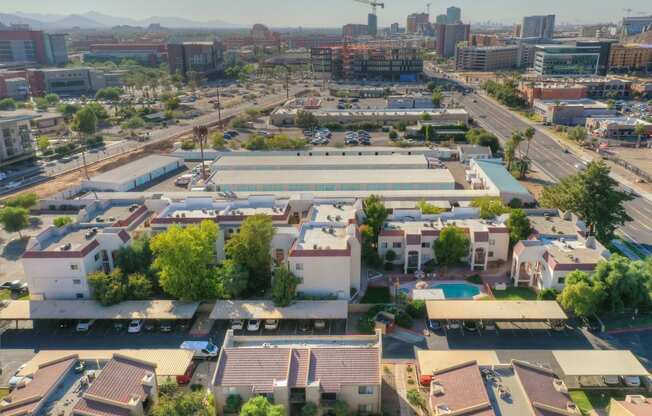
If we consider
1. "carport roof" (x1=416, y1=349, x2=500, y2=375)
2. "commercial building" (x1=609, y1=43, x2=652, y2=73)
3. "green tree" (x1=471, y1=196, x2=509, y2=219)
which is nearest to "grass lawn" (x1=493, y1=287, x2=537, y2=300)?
"green tree" (x1=471, y1=196, x2=509, y2=219)

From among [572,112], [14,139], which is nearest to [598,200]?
[572,112]

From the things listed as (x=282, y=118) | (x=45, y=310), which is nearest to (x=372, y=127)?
(x=282, y=118)

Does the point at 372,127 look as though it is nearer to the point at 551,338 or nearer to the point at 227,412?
the point at 551,338

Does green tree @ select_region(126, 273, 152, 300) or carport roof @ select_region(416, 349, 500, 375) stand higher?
green tree @ select_region(126, 273, 152, 300)

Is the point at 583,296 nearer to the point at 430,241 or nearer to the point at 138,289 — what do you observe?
the point at 430,241

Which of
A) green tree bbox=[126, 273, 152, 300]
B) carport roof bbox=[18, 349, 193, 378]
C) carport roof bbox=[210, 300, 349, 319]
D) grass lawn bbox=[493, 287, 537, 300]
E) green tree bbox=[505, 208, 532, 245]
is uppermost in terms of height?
green tree bbox=[505, 208, 532, 245]

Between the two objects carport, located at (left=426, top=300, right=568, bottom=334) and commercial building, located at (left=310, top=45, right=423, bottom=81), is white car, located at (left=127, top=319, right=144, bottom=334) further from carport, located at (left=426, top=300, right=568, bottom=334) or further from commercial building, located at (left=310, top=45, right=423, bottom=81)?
commercial building, located at (left=310, top=45, right=423, bottom=81)
